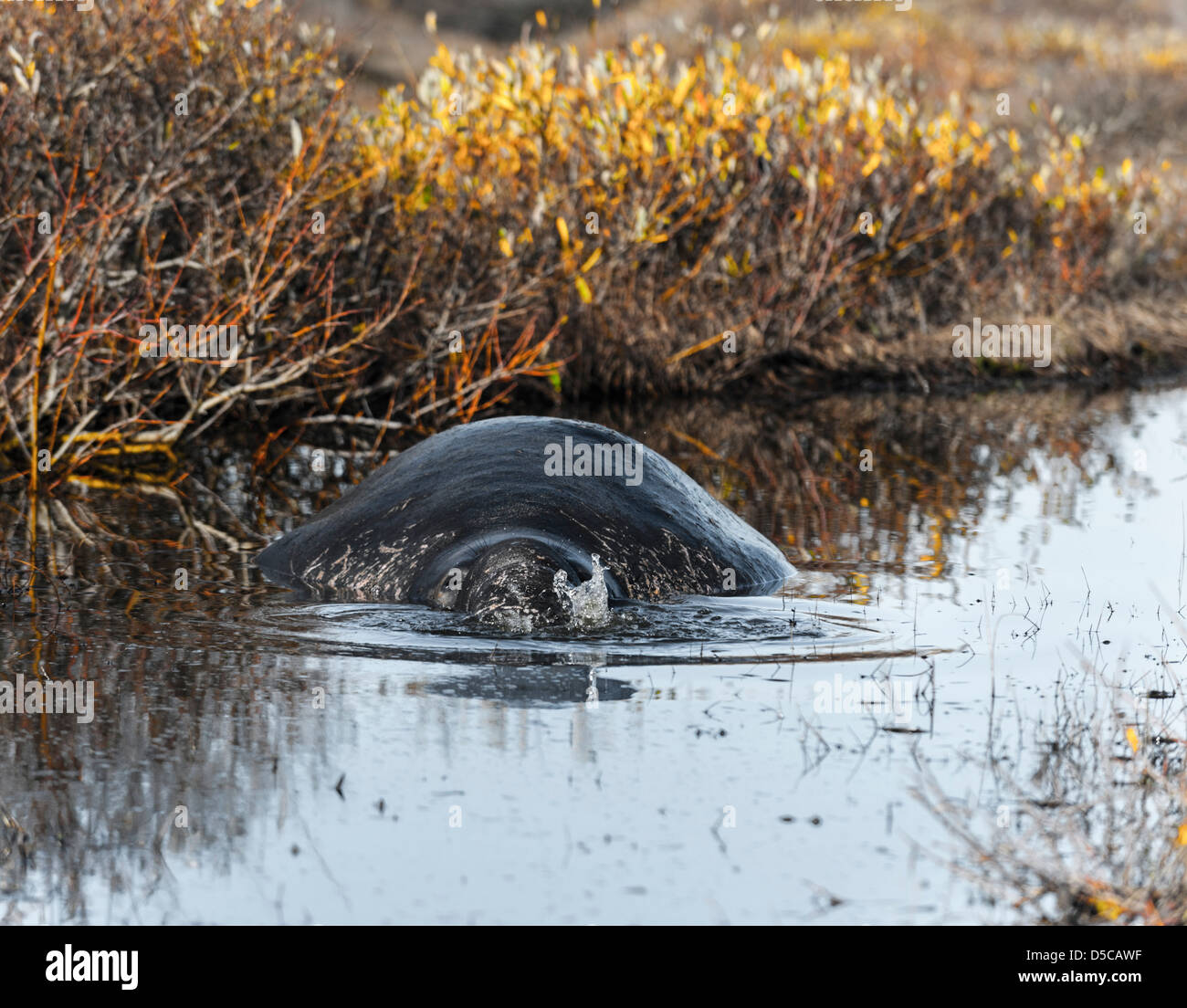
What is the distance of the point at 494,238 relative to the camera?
13.4 m

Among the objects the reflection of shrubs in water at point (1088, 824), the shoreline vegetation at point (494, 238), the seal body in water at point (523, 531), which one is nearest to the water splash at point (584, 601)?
the seal body in water at point (523, 531)

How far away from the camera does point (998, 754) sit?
543cm

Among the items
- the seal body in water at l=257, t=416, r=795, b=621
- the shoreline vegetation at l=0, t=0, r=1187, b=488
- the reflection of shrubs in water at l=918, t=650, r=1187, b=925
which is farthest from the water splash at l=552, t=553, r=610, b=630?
the shoreline vegetation at l=0, t=0, r=1187, b=488

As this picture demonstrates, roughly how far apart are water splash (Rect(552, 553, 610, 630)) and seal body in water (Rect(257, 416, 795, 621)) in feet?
0.07

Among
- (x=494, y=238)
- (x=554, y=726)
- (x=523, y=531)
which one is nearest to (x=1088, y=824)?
(x=554, y=726)

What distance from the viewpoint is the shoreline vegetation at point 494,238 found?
10.8m

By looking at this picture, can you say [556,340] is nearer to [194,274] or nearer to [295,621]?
[194,274]

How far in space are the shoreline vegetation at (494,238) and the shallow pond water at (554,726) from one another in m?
1.75

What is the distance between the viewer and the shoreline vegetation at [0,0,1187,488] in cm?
1081

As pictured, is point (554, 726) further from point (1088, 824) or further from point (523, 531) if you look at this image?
point (523, 531)

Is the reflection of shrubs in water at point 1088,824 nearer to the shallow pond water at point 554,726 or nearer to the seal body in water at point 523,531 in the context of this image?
the shallow pond water at point 554,726

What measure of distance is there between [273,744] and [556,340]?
8861mm

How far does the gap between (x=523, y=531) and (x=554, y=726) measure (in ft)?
6.09
